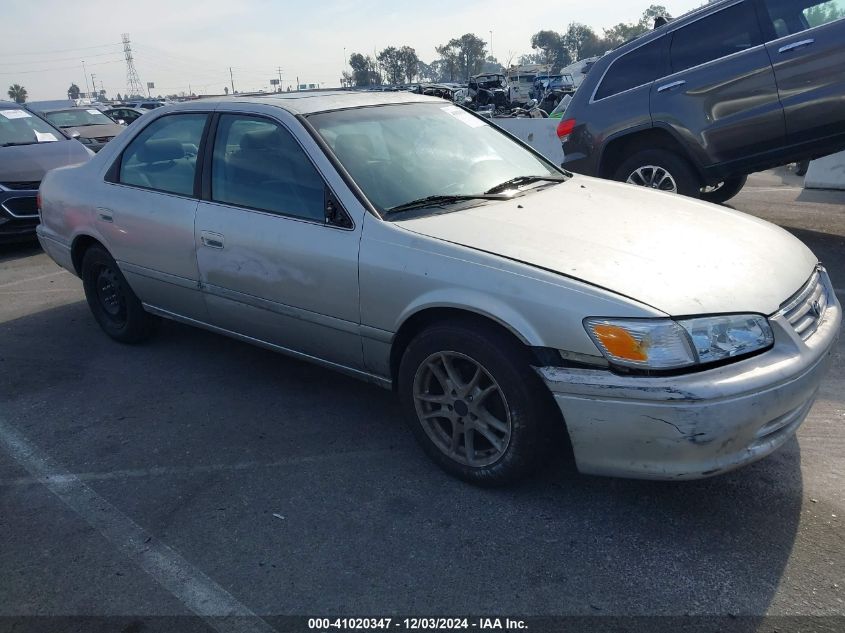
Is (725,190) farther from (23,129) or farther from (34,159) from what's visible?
→ (23,129)

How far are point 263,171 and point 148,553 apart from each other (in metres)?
1.98

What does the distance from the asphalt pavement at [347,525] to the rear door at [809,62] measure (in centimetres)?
270

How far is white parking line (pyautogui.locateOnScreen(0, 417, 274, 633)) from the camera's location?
7.91 ft

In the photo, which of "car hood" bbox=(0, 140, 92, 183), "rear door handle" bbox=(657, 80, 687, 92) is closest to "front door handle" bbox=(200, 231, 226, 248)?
"rear door handle" bbox=(657, 80, 687, 92)

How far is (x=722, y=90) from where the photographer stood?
20.5ft

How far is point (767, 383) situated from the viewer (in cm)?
249

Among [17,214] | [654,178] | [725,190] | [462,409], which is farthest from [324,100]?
[725,190]

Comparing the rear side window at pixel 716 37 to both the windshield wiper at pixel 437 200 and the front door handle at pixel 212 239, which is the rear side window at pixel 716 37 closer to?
the windshield wiper at pixel 437 200

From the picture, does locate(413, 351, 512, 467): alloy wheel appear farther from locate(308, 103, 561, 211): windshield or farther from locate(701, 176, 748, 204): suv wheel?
locate(701, 176, 748, 204): suv wheel

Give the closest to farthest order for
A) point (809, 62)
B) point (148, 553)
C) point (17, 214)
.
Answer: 1. point (148, 553)
2. point (809, 62)
3. point (17, 214)

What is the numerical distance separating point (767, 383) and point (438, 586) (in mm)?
1359

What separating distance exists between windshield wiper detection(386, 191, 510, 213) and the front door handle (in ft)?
3.49

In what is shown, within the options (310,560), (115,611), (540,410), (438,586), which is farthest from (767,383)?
(115,611)

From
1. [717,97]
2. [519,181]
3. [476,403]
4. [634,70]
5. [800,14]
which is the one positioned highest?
[800,14]
